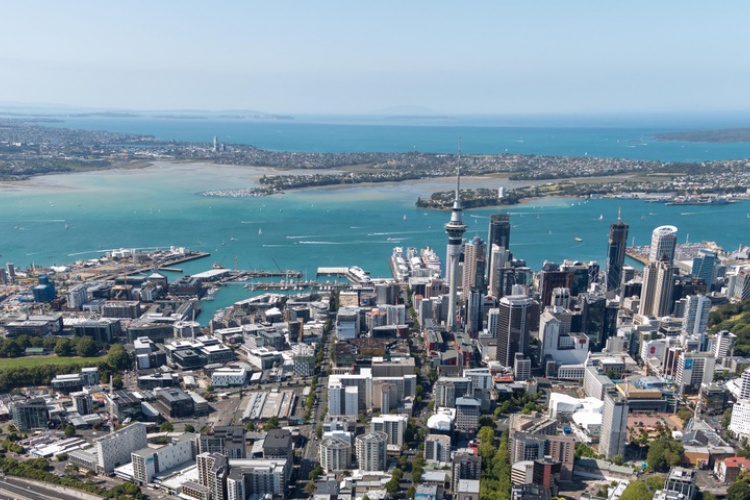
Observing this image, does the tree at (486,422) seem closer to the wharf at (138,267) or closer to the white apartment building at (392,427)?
the white apartment building at (392,427)

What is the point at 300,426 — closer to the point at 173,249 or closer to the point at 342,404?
the point at 342,404

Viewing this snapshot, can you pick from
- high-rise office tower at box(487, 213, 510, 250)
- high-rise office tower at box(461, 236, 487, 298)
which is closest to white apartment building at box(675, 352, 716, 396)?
high-rise office tower at box(461, 236, 487, 298)

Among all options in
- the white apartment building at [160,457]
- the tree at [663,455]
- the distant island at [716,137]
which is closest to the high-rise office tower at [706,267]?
the tree at [663,455]

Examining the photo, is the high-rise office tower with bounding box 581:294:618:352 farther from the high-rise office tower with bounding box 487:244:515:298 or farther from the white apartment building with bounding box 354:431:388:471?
the white apartment building with bounding box 354:431:388:471

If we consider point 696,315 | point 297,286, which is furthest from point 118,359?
point 696,315

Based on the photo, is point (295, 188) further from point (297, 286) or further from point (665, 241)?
point (665, 241)

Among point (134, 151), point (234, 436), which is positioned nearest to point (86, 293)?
point (234, 436)
